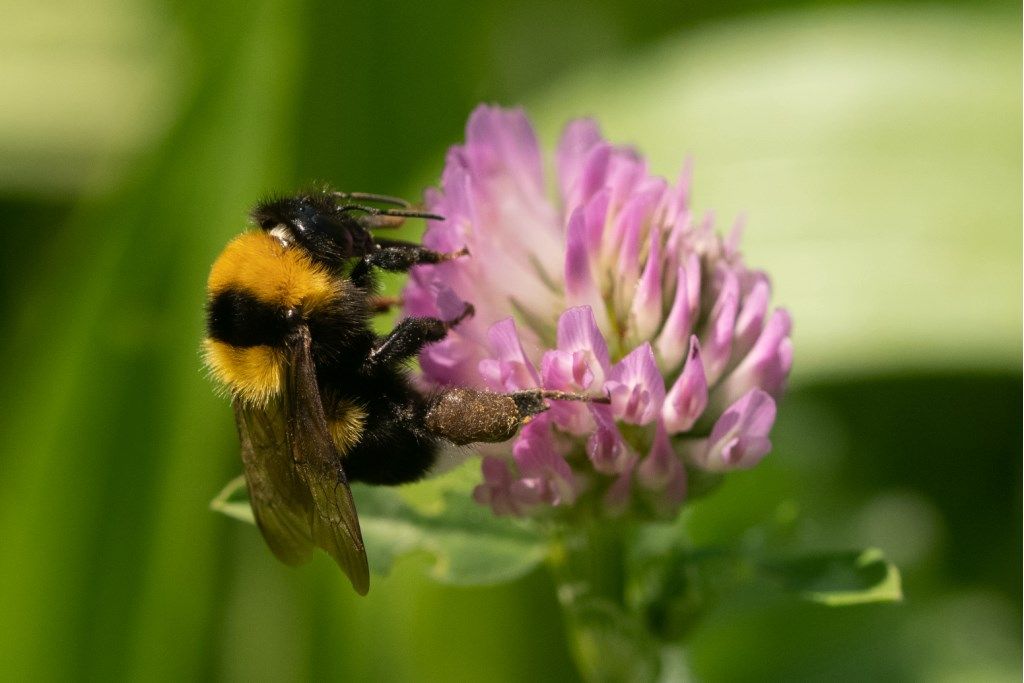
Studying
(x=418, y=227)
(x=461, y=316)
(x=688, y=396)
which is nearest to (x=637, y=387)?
(x=688, y=396)

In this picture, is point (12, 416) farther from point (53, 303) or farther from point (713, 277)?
point (713, 277)

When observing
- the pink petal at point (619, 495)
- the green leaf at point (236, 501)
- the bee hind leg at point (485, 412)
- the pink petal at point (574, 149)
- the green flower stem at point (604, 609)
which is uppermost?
the pink petal at point (574, 149)

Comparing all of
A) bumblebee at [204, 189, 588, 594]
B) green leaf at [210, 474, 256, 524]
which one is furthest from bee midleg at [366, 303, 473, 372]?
green leaf at [210, 474, 256, 524]

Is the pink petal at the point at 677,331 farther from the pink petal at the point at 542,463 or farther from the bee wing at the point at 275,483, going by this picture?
the bee wing at the point at 275,483

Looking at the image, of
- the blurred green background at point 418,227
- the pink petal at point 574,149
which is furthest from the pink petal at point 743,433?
the pink petal at point 574,149

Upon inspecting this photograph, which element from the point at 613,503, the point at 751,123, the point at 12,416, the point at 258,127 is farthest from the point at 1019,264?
the point at 12,416

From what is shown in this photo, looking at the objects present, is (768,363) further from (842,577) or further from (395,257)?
(395,257)
